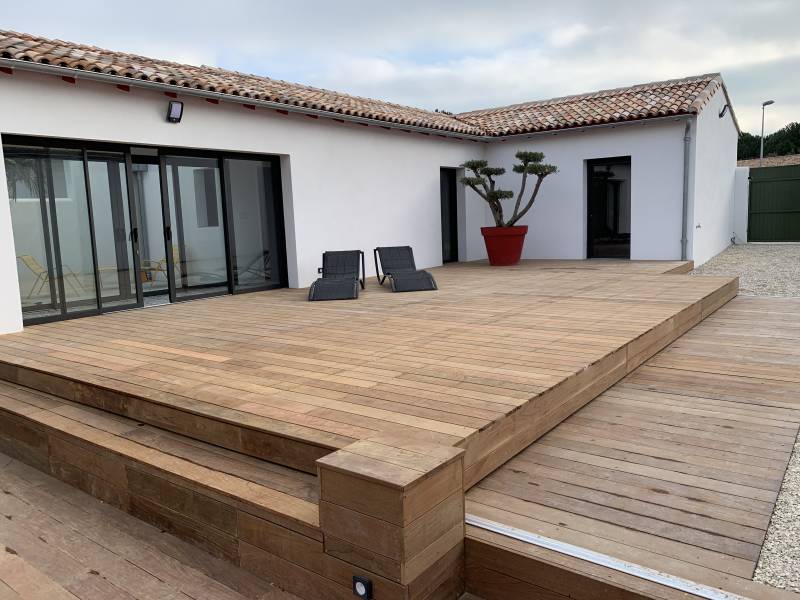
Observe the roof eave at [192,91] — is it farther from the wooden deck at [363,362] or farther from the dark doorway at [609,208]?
the dark doorway at [609,208]

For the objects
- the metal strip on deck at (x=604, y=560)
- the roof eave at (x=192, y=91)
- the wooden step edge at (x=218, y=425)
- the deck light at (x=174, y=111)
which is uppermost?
the roof eave at (x=192, y=91)

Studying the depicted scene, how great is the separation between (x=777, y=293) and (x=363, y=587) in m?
7.79

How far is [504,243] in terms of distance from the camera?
1073cm

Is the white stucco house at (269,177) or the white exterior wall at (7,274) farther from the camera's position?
the white stucco house at (269,177)

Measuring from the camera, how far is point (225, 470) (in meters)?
2.68

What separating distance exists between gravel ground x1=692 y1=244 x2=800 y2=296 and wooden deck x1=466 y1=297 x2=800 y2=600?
16.4ft

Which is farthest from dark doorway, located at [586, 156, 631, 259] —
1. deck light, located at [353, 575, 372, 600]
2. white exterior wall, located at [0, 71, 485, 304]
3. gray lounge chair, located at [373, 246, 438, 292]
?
deck light, located at [353, 575, 372, 600]

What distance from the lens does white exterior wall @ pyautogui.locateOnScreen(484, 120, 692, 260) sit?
1072cm

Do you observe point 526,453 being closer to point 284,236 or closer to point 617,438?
point 617,438

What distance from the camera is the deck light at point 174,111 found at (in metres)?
6.98

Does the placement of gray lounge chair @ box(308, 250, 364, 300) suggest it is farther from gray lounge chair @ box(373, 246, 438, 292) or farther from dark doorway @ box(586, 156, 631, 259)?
dark doorway @ box(586, 156, 631, 259)

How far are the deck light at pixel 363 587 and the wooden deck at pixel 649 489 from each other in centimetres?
39

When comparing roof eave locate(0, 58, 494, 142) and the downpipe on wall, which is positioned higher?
roof eave locate(0, 58, 494, 142)

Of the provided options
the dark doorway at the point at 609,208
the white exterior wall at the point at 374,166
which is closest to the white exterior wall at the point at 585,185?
the white exterior wall at the point at 374,166
